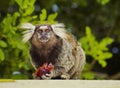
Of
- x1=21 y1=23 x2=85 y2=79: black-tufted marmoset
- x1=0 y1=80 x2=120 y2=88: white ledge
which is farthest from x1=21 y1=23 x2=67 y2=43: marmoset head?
x1=0 y1=80 x2=120 y2=88: white ledge

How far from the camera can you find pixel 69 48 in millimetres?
1422

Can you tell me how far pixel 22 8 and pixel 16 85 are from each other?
394 millimetres

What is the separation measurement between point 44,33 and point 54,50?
2.9 inches

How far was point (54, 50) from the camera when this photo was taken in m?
1.41

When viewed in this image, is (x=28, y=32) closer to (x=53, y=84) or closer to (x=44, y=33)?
(x=44, y=33)

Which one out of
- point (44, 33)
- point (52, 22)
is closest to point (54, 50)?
point (44, 33)

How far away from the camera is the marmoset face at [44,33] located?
54.9 inches

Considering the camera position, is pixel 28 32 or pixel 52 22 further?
pixel 52 22

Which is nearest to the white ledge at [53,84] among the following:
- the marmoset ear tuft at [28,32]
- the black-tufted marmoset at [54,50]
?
the black-tufted marmoset at [54,50]

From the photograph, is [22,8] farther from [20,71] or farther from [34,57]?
[20,71]

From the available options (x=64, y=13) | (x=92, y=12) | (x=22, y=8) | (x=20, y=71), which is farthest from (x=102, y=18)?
(x=22, y=8)

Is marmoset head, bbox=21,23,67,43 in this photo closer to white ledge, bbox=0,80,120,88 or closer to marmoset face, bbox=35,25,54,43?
marmoset face, bbox=35,25,54,43

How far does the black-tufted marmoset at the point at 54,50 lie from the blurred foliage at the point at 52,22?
0.31 feet

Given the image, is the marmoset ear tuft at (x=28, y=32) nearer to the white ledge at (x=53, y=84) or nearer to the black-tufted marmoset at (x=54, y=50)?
the black-tufted marmoset at (x=54, y=50)
